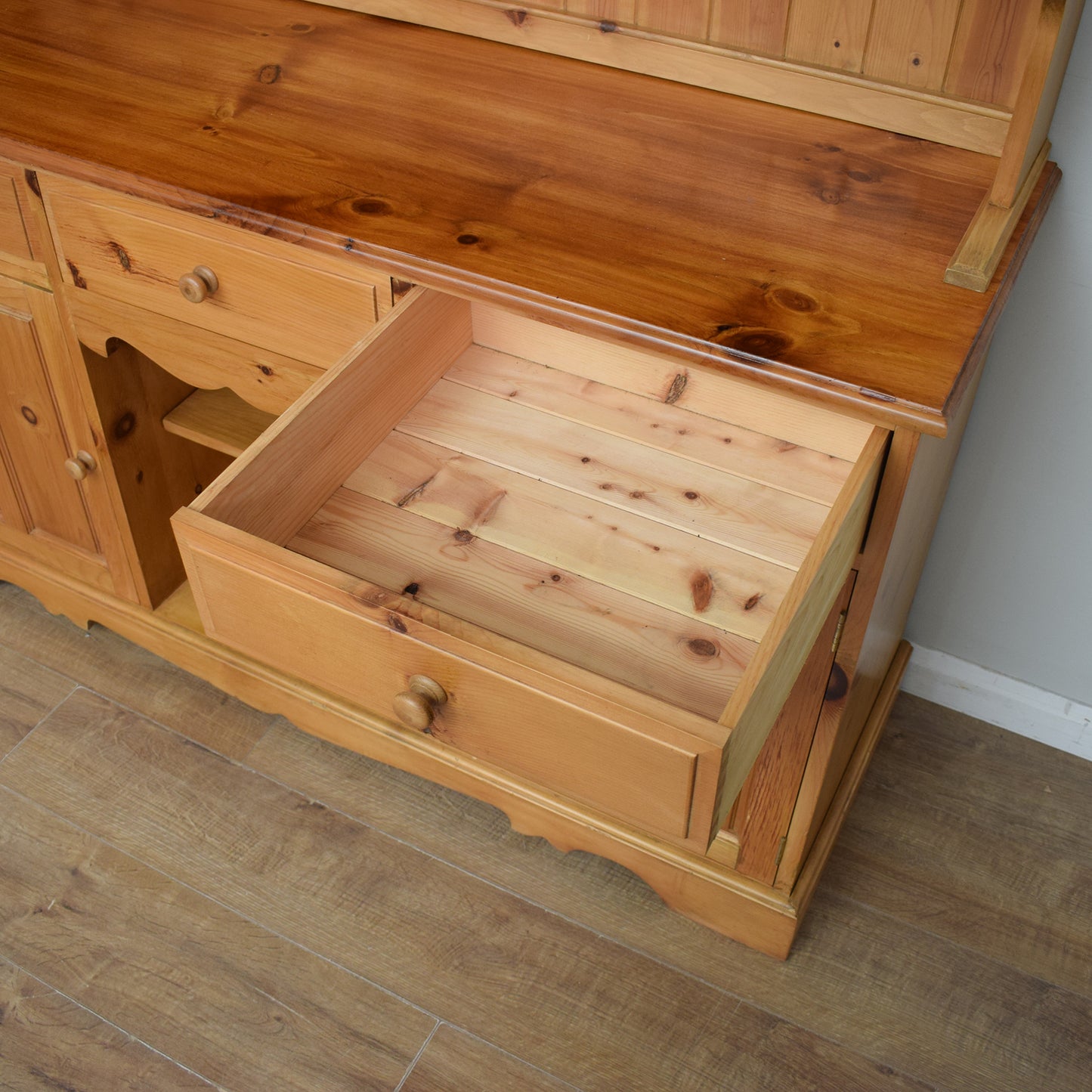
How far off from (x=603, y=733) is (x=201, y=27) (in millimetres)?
1068

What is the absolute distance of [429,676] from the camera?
35.4 inches

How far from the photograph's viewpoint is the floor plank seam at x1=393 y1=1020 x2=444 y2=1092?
1.31 metres

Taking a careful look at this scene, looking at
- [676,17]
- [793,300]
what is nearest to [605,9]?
[676,17]

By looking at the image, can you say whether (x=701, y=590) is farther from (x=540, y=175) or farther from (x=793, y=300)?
(x=540, y=175)

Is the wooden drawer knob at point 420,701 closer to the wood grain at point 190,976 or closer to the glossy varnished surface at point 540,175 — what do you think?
the glossy varnished surface at point 540,175

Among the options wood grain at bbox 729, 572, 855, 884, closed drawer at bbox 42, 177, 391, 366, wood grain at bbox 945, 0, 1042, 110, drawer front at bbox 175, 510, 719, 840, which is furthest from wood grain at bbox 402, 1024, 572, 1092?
wood grain at bbox 945, 0, 1042, 110

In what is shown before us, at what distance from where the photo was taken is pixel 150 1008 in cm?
137

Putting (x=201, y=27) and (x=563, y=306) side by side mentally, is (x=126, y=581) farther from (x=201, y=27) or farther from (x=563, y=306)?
(x=563, y=306)

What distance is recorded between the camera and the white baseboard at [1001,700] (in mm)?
1670

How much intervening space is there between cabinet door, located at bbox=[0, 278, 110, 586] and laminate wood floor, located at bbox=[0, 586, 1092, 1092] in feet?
0.71

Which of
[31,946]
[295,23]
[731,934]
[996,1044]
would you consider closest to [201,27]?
[295,23]

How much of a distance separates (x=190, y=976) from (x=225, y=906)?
0.31 feet

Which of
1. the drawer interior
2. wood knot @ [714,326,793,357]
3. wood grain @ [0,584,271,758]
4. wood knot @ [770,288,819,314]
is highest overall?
wood knot @ [770,288,819,314]

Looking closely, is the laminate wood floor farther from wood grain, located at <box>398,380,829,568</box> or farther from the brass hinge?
wood grain, located at <box>398,380,829,568</box>
